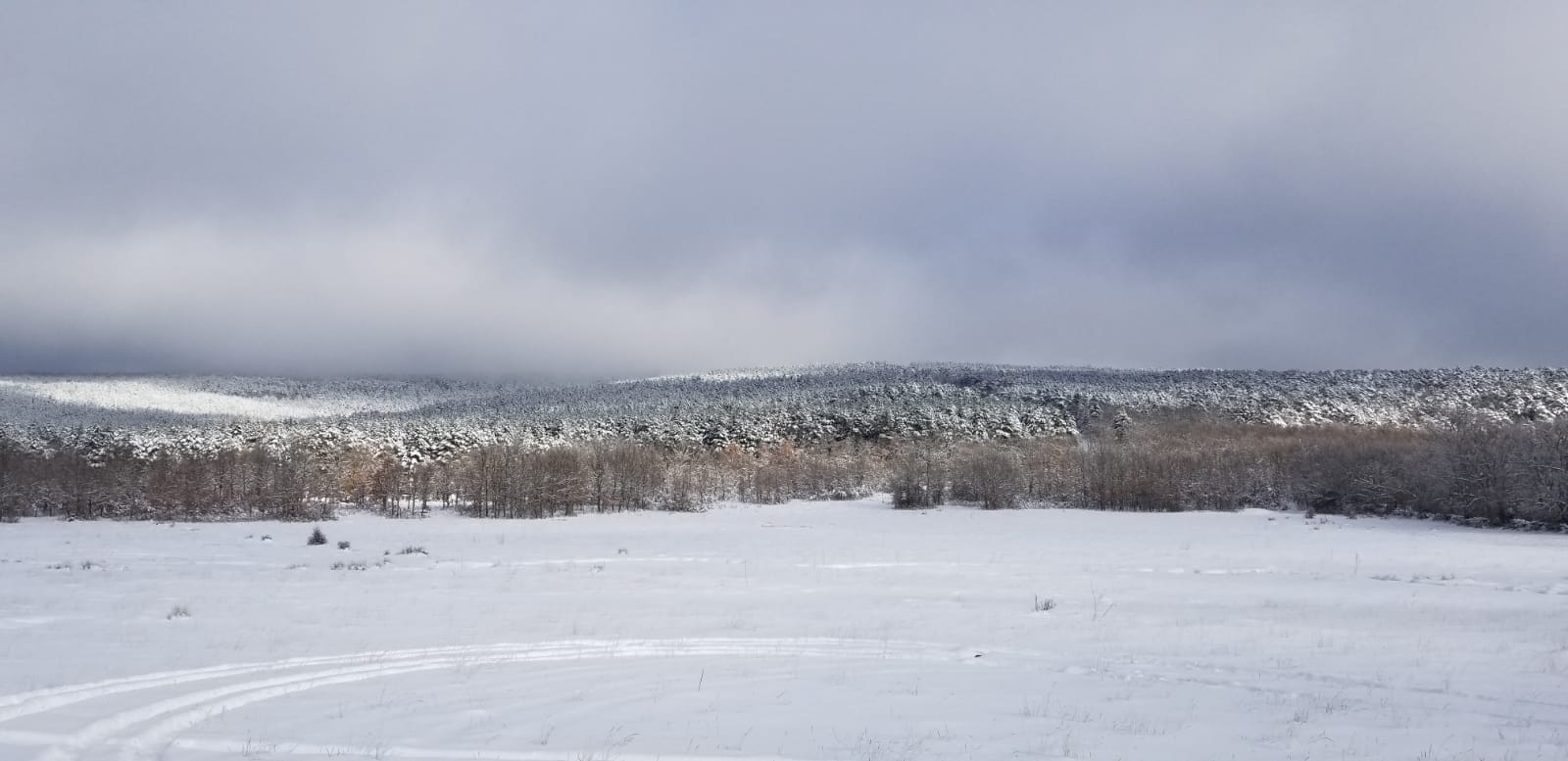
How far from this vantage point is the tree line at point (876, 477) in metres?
68.2

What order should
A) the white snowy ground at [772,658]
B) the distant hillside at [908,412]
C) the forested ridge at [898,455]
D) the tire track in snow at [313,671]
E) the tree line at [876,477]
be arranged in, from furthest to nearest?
the distant hillside at [908,412] → the forested ridge at [898,455] → the tree line at [876,477] → the white snowy ground at [772,658] → the tire track in snow at [313,671]

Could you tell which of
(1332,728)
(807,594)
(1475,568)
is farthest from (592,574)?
(1475,568)

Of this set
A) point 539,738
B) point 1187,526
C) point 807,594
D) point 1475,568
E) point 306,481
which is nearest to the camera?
point 539,738

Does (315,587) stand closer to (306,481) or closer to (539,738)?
(539,738)

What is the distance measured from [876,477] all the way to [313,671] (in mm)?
91218

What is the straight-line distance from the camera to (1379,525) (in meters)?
62.2

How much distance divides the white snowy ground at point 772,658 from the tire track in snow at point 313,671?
63 millimetres

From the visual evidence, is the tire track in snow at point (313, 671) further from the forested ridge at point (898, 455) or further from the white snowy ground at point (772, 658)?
the forested ridge at point (898, 455)

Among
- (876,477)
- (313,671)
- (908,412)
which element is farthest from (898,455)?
(313,671)

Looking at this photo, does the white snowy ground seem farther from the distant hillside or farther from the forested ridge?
the distant hillside

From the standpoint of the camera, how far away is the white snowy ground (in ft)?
31.3

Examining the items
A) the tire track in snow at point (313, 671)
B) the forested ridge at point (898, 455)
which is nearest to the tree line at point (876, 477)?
the forested ridge at point (898, 455)

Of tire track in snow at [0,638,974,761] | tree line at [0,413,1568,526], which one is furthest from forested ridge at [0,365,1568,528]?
tire track in snow at [0,638,974,761]

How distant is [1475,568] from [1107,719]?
29.1m
